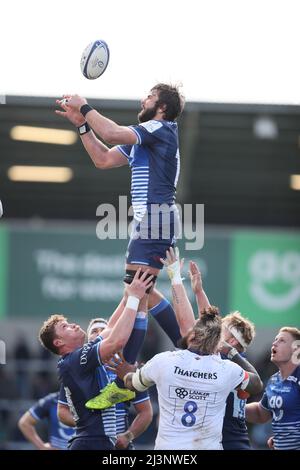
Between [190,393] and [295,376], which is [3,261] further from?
[190,393]

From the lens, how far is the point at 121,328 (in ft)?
31.5

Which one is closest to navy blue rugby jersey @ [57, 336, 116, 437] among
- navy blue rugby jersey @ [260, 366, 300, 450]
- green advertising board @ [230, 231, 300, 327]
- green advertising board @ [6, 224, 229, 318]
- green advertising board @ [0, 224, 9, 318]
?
navy blue rugby jersey @ [260, 366, 300, 450]

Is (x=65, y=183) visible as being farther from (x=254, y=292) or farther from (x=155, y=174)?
(x=155, y=174)

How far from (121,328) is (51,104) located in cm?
1226

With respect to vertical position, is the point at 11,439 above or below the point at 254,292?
below

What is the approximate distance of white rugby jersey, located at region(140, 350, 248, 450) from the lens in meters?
9.25

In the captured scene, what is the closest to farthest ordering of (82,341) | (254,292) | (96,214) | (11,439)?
(82,341) → (11,439) → (254,292) → (96,214)

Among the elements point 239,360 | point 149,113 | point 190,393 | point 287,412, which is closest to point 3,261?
point 287,412

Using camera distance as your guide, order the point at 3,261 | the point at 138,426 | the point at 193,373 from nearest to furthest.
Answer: the point at 193,373
the point at 138,426
the point at 3,261

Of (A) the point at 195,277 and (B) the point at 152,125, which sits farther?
(A) the point at 195,277

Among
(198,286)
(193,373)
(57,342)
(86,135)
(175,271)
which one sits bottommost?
(193,373)

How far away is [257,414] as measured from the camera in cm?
1109

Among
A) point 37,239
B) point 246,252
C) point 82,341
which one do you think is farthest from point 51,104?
point 82,341

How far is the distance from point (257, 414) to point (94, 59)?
3.64 metres
